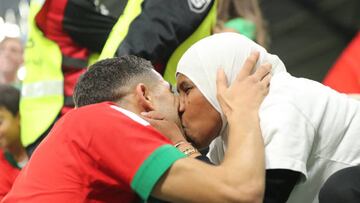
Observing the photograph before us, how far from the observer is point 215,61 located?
192cm

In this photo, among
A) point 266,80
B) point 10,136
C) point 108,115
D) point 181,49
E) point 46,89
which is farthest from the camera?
point 10,136

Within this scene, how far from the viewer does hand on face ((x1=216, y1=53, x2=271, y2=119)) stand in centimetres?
180

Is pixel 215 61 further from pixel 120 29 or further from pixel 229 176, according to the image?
pixel 120 29

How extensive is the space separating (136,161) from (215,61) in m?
0.36

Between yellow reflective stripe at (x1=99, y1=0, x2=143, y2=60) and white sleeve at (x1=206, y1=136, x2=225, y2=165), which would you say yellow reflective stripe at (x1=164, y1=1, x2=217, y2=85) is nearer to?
yellow reflective stripe at (x1=99, y1=0, x2=143, y2=60)

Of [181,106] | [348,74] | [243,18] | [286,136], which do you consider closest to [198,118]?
[181,106]

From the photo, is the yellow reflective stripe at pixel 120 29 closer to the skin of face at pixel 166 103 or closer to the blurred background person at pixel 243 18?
the blurred background person at pixel 243 18

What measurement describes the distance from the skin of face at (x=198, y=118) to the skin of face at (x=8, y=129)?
1499 millimetres

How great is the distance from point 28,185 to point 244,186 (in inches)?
18.3

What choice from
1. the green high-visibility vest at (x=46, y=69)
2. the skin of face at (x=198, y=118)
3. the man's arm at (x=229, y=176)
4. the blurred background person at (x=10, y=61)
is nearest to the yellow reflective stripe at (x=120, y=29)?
the green high-visibility vest at (x=46, y=69)

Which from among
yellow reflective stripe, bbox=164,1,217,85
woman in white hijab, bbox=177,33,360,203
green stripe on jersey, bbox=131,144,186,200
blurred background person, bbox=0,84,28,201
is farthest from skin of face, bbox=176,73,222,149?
blurred background person, bbox=0,84,28,201

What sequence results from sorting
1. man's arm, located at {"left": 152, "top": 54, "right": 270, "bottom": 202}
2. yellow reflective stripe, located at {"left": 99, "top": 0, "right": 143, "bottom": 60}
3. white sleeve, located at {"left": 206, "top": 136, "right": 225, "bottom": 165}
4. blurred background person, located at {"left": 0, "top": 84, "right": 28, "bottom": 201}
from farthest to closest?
blurred background person, located at {"left": 0, "top": 84, "right": 28, "bottom": 201}
yellow reflective stripe, located at {"left": 99, "top": 0, "right": 143, "bottom": 60}
white sleeve, located at {"left": 206, "top": 136, "right": 225, "bottom": 165}
man's arm, located at {"left": 152, "top": 54, "right": 270, "bottom": 202}

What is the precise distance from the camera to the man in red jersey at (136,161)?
1.64 m

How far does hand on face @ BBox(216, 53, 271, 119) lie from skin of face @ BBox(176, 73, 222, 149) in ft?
0.18
